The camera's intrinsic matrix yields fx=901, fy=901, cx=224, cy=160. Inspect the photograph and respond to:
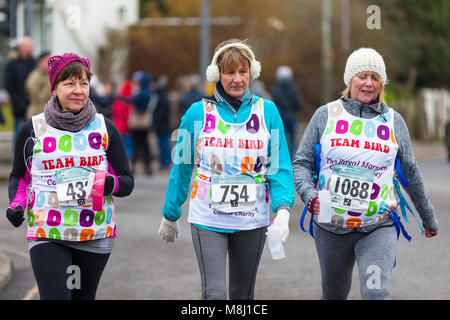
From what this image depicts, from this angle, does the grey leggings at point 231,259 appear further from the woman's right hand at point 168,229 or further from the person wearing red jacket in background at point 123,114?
the person wearing red jacket in background at point 123,114

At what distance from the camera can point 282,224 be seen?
15.5 ft

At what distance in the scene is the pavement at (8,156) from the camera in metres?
7.64

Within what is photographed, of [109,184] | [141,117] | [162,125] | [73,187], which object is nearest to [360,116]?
[109,184]

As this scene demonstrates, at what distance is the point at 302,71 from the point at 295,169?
30.3 metres

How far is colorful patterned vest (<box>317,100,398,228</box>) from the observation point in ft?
16.5

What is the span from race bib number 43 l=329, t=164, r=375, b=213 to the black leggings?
1.33 metres

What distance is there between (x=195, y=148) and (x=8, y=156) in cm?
1393

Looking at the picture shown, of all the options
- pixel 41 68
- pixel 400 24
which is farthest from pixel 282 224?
pixel 400 24

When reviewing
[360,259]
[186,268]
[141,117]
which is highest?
[360,259]

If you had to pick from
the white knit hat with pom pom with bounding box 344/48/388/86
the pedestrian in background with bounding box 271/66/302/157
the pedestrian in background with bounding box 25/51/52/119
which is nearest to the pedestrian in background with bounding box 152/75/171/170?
the pedestrian in background with bounding box 271/66/302/157

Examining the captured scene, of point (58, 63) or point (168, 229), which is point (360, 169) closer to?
point (168, 229)

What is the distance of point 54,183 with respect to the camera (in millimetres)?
4711

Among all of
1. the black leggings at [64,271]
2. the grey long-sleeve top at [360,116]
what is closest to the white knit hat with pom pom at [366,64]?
the grey long-sleeve top at [360,116]

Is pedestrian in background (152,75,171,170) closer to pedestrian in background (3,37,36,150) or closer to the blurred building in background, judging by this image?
pedestrian in background (3,37,36,150)
